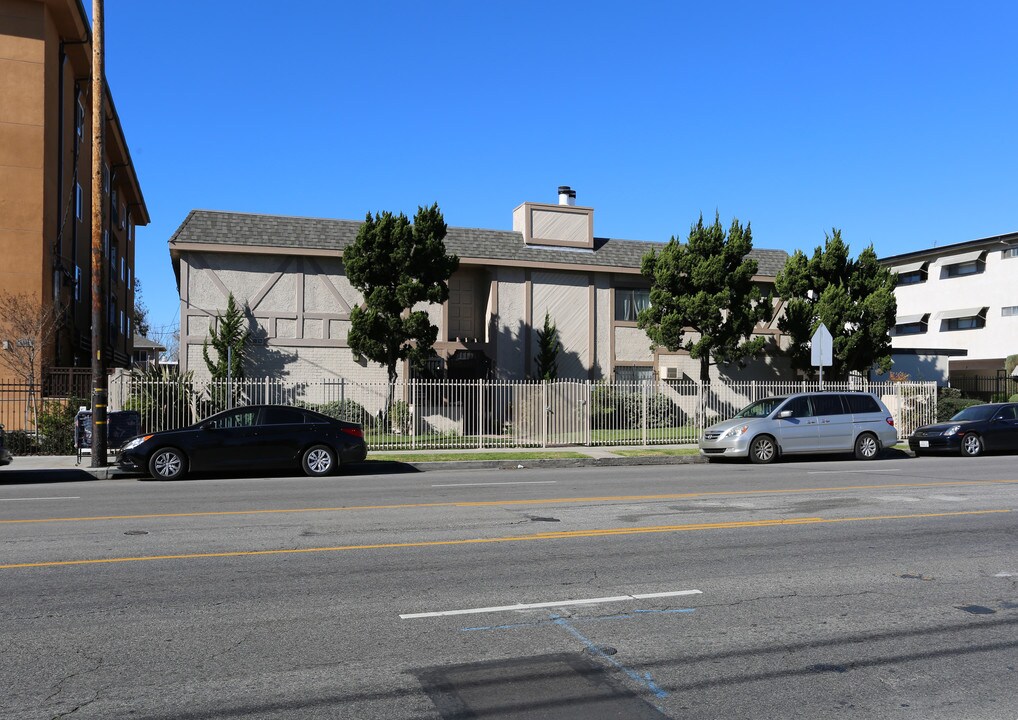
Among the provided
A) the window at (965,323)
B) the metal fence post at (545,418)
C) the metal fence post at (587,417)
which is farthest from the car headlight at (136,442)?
the window at (965,323)

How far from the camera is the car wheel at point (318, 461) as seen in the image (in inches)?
674

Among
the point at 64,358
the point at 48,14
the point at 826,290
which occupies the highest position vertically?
the point at 48,14

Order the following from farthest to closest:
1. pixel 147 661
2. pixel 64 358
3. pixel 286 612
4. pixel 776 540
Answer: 1. pixel 64 358
2. pixel 776 540
3. pixel 286 612
4. pixel 147 661

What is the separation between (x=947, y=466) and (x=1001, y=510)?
8.00 meters

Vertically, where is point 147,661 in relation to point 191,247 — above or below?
below

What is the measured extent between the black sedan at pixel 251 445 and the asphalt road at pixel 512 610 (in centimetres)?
427

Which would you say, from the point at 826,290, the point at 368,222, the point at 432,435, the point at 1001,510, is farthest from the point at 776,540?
the point at 826,290

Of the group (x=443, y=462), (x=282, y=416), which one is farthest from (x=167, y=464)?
(x=443, y=462)

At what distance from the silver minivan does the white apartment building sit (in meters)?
21.7

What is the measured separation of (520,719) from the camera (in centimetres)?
433


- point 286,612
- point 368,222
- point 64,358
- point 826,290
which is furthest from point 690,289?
point 286,612

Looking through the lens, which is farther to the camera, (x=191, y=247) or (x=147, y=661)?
(x=191, y=247)

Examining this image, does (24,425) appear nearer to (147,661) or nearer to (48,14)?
(48,14)

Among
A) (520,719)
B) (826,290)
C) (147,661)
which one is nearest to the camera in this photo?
(520,719)
